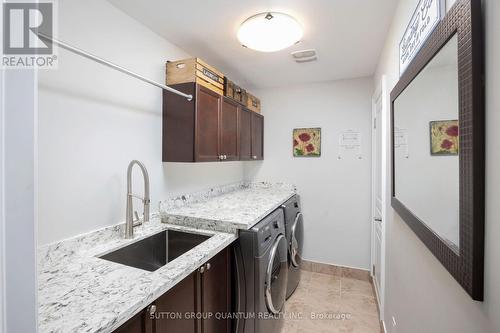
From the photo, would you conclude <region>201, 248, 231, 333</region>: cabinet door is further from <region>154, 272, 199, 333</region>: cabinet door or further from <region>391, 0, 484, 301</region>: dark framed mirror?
<region>391, 0, 484, 301</region>: dark framed mirror

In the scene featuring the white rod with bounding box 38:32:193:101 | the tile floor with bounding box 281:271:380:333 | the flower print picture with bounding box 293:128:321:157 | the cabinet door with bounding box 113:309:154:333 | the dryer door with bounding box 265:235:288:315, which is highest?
the white rod with bounding box 38:32:193:101

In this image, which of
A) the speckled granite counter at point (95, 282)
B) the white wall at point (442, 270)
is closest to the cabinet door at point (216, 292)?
the speckled granite counter at point (95, 282)

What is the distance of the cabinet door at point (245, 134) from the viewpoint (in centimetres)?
259

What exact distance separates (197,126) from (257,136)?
4.29 ft

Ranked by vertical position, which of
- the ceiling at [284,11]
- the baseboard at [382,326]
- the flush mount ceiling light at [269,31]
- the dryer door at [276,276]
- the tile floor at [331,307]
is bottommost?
the tile floor at [331,307]

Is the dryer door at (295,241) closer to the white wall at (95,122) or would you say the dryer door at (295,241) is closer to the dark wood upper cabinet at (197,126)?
the dark wood upper cabinet at (197,126)

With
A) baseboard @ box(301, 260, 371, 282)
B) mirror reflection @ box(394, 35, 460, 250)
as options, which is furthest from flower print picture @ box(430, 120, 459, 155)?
baseboard @ box(301, 260, 371, 282)

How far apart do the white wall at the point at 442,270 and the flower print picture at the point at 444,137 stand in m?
0.14

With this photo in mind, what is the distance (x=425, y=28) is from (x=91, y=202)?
6.19 feet

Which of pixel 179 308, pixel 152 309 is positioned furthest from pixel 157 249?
pixel 152 309

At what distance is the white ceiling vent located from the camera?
2164mm

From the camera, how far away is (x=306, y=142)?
305cm

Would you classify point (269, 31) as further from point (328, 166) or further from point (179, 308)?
point (328, 166)

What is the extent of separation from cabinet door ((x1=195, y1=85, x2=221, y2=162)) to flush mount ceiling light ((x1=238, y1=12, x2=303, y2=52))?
0.51 metres
